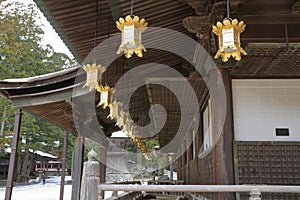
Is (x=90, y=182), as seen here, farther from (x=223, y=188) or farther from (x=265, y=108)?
(x=265, y=108)

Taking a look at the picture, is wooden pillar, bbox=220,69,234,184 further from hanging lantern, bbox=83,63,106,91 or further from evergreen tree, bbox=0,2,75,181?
evergreen tree, bbox=0,2,75,181

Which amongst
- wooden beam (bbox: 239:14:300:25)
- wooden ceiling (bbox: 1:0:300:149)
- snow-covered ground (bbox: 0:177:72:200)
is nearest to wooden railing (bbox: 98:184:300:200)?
wooden ceiling (bbox: 1:0:300:149)

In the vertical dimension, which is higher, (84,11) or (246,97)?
(84,11)

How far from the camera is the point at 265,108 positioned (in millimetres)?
5117

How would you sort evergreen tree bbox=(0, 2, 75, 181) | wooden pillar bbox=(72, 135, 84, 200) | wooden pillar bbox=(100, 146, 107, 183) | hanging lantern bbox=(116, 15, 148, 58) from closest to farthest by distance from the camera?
hanging lantern bbox=(116, 15, 148, 58) < wooden pillar bbox=(72, 135, 84, 200) < wooden pillar bbox=(100, 146, 107, 183) < evergreen tree bbox=(0, 2, 75, 181)

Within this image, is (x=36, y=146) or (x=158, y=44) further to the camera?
(x=36, y=146)

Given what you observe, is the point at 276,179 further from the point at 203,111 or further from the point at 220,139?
the point at 203,111

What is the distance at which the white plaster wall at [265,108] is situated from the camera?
4.95 m

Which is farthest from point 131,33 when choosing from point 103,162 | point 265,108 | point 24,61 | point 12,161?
point 24,61

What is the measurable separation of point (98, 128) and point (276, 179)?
7926 millimetres

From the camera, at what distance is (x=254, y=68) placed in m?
4.91

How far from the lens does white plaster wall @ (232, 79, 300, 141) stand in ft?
16.3

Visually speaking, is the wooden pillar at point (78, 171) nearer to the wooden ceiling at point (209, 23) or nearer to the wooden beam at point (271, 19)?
the wooden ceiling at point (209, 23)

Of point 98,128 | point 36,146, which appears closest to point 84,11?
point 98,128
